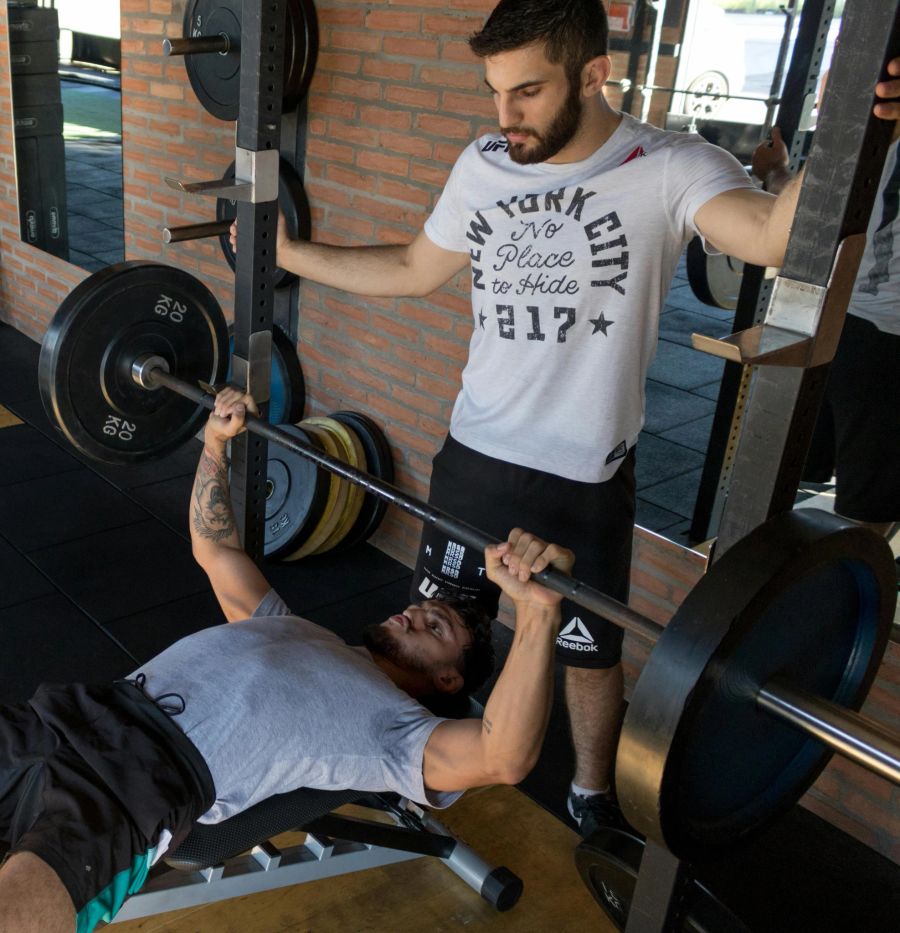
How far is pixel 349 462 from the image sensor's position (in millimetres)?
3098

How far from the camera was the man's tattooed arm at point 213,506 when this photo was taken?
1.93 meters

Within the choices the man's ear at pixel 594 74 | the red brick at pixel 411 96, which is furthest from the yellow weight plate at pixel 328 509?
the man's ear at pixel 594 74

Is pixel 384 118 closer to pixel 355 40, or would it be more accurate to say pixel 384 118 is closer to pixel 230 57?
pixel 355 40

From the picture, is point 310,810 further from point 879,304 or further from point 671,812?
point 879,304

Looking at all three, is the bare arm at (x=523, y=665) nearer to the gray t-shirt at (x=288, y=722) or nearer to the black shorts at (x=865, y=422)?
the gray t-shirt at (x=288, y=722)

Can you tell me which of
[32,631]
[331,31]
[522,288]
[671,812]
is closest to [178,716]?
[671,812]

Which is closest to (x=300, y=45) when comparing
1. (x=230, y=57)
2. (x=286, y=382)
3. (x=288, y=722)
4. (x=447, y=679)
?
(x=230, y=57)

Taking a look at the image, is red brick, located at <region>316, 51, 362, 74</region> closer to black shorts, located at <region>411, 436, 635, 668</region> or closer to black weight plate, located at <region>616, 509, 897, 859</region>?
black shorts, located at <region>411, 436, 635, 668</region>

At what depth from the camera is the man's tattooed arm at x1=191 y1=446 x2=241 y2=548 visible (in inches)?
75.9

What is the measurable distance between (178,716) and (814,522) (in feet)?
3.15

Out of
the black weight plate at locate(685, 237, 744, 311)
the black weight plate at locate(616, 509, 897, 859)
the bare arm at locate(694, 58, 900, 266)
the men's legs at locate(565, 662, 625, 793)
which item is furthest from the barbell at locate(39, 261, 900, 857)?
the black weight plate at locate(685, 237, 744, 311)

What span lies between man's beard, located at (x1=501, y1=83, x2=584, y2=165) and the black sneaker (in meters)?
1.30

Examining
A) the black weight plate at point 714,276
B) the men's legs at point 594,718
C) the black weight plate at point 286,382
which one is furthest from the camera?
the black weight plate at point 286,382

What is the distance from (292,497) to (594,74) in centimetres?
172
